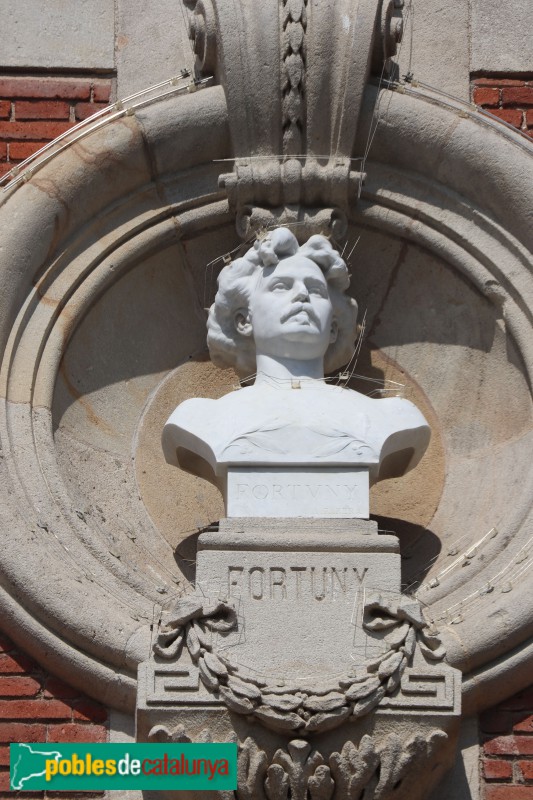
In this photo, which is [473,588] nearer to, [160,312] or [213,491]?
[213,491]

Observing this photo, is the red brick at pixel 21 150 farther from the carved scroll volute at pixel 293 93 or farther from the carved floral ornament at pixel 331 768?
the carved floral ornament at pixel 331 768

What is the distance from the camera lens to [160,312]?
8398 millimetres

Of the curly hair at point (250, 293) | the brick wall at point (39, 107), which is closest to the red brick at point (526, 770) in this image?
the curly hair at point (250, 293)

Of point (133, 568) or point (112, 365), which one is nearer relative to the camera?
point (133, 568)

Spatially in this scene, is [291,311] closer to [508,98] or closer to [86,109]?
[86,109]

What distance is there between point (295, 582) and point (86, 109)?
89.6 inches

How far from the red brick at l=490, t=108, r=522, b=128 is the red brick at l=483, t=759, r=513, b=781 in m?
2.56

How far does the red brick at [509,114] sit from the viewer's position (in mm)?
8312

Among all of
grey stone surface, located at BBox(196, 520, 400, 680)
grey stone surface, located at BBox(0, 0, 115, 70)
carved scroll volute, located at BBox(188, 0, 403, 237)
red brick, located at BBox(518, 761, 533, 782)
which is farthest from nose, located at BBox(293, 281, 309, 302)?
red brick, located at BBox(518, 761, 533, 782)

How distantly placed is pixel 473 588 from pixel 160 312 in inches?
70.8

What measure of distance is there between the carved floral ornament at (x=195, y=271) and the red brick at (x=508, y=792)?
558 millimetres

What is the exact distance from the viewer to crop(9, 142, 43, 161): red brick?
816cm

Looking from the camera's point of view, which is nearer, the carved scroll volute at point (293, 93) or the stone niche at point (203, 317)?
the stone niche at point (203, 317)

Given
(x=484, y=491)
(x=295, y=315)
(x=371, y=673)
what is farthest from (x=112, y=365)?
(x=371, y=673)
